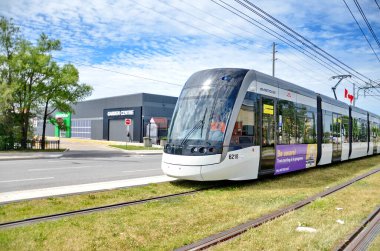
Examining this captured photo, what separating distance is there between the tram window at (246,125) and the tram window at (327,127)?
6.71 metres

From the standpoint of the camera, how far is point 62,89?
28.1 metres

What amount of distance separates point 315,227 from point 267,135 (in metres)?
5.33

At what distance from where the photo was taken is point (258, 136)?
1059cm

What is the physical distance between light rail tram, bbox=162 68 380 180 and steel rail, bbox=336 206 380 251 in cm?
396

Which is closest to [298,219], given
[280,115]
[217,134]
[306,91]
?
[217,134]

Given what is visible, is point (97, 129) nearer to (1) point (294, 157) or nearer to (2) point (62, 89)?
(2) point (62, 89)

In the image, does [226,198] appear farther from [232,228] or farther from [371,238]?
[371,238]

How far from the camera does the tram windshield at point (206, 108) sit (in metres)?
9.60

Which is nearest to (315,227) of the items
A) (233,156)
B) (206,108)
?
(233,156)

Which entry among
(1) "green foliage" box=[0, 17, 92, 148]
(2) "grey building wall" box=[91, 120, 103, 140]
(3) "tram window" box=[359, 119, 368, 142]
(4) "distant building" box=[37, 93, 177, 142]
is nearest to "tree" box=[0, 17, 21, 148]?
(1) "green foliage" box=[0, 17, 92, 148]

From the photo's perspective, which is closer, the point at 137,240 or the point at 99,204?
the point at 137,240

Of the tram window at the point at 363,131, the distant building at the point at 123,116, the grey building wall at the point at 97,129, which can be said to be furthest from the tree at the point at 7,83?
the grey building wall at the point at 97,129

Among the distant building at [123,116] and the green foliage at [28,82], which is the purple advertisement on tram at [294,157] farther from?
the distant building at [123,116]

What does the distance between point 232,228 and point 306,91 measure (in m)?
9.74
